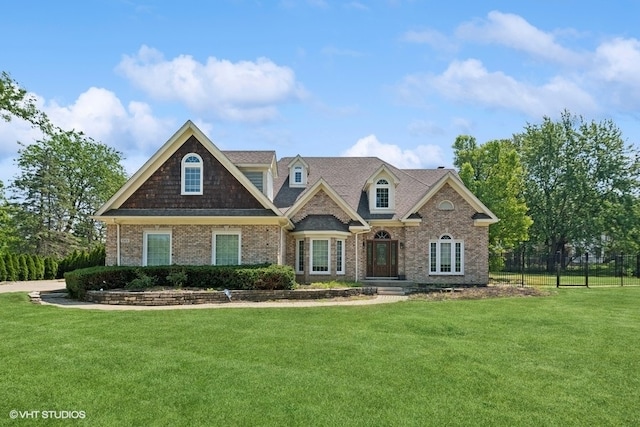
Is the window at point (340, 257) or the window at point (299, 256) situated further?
the window at point (299, 256)

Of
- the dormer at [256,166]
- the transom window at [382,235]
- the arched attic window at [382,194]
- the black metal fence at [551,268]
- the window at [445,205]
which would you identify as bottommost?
the black metal fence at [551,268]

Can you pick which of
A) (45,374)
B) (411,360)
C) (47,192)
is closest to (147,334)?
(45,374)

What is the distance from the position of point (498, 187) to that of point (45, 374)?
30814 mm

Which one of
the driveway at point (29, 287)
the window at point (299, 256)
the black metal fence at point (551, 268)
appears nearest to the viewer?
the driveway at point (29, 287)

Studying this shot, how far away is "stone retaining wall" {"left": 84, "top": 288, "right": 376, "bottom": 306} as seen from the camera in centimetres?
1766

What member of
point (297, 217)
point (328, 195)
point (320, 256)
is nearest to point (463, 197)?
point (328, 195)

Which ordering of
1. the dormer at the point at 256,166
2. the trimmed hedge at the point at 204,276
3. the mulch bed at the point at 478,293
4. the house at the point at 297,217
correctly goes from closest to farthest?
the trimmed hedge at the point at 204,276, the mulch bed at the point at 478,293, the house at the point at 297,217, the dormer at the point at 256,166

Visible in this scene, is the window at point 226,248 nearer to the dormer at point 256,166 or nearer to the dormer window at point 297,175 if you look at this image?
the dormer at point 256,166

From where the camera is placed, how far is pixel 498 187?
34500 mm

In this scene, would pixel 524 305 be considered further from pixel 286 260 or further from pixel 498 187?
pixel 498 187

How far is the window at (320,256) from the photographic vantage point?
2466cm

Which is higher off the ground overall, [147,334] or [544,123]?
[544,123]

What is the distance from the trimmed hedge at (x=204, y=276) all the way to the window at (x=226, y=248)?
1.49 metres

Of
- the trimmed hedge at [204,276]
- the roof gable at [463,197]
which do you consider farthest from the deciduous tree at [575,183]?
the trimmed hedge at [204,276]
